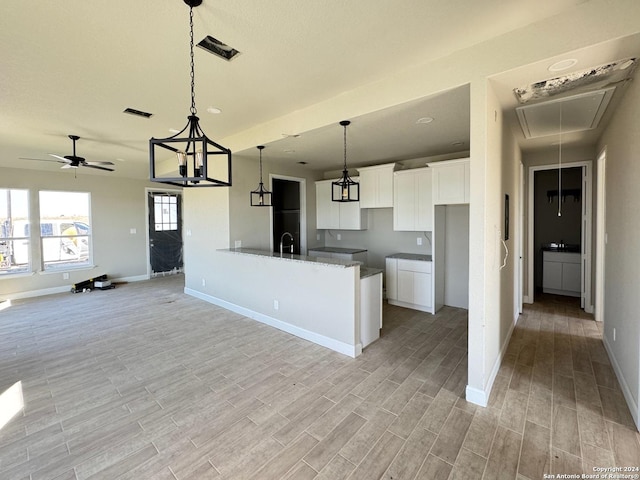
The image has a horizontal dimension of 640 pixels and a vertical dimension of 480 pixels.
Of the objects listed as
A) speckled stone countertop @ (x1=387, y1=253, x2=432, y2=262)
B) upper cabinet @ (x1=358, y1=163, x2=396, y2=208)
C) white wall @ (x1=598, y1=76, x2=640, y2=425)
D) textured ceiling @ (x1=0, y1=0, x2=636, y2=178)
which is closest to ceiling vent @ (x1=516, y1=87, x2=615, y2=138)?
white wall @ (x1=598, y1=76, x2=640, y2=425)

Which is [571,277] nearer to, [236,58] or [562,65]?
[562,65]

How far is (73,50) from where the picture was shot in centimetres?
223

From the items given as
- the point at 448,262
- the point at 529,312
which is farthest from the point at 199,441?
the point at 529,312

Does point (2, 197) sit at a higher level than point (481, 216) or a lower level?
higher

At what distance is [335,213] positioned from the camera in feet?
20.0

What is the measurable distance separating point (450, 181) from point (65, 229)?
8.09 metres

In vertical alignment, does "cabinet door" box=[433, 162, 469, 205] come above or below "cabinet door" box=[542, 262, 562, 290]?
above

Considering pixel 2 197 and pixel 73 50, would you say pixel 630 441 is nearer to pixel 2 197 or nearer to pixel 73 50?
pixel 73 50

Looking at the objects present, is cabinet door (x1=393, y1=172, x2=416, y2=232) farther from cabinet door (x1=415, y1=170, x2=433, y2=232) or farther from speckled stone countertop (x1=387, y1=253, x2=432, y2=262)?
speckled stone countertop (x1=387, y1=253, x2=432, y2=262)

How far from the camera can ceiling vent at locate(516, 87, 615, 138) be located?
8.61 ft

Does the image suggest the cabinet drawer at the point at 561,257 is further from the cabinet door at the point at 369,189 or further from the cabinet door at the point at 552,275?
the cabinet door at the point at 369,189

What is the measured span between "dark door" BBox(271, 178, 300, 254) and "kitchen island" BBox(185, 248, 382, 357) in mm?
1932

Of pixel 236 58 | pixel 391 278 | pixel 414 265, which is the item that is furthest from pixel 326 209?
pixel 236 58

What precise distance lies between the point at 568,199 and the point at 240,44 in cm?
694
